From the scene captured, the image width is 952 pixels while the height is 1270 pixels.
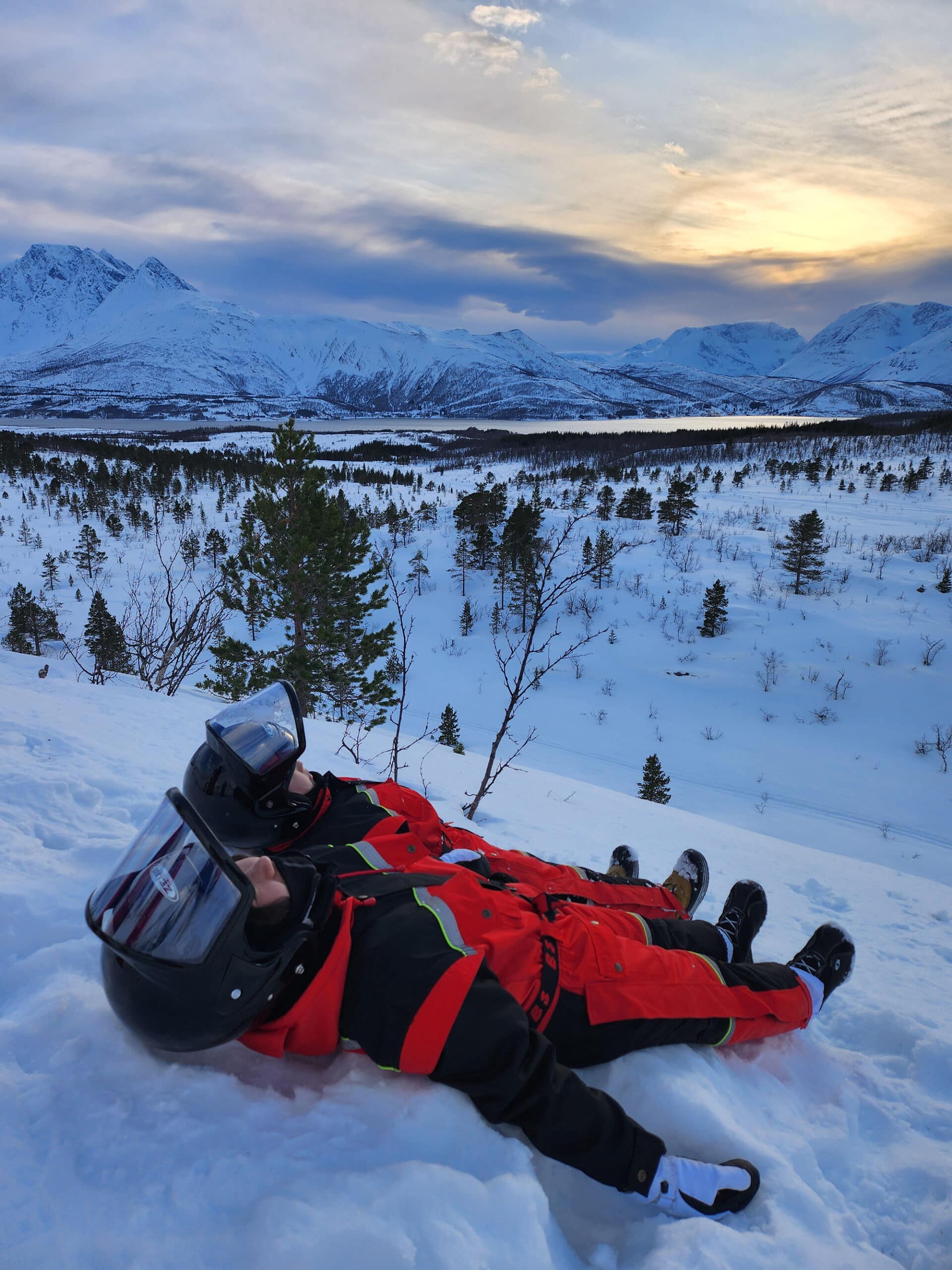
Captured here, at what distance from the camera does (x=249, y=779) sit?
230cm

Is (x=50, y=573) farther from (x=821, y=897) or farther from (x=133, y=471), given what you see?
(x=821, y=897)

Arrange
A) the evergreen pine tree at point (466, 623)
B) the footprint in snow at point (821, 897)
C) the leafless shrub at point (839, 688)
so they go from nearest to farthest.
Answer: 1. the footprint in snow at point (821, 897)
2. the leafless shrub at point (839, 688)
3. the evergreen pine tree at point (466, 623)

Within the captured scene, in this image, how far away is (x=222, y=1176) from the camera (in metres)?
1.29

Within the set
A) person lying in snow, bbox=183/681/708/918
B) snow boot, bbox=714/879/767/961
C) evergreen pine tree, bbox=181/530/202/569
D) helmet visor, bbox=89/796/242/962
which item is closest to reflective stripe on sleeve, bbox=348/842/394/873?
person lying in snow, bbox=183/681/708/918

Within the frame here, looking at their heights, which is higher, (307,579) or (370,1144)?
(307,579)

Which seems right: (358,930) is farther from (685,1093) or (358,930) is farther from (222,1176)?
(685,1093)

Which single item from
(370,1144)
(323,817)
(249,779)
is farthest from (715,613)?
(370,1144)

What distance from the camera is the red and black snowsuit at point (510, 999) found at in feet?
5.04

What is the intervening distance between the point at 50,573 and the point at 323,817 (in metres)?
24.2

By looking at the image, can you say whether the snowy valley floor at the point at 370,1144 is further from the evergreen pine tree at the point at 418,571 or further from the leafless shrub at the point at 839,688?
the evergreen pine tree at the point at 418,571

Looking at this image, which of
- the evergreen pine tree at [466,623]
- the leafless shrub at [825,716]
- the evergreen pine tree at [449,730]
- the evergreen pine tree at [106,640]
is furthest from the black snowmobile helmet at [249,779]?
the evergreen pine tree at [466,623]

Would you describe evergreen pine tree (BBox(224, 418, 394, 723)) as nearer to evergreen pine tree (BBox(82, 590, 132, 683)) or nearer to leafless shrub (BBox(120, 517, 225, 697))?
leafless shrub (BBox(120, 517, 225, 697))

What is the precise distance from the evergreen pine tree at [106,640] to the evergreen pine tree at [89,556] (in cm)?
844

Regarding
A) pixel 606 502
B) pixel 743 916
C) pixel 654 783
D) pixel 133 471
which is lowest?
pixel 654 783
